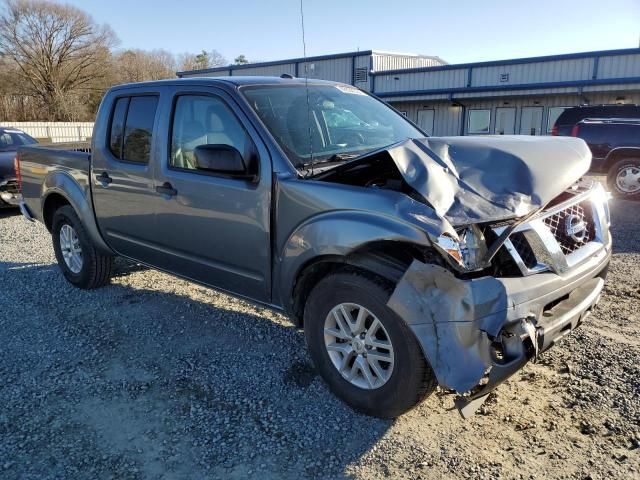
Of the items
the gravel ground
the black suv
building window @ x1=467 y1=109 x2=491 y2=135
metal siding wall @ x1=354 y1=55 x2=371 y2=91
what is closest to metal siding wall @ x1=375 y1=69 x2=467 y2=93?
metal siding wall @ x1=354 y1=55 x2=371 y2=91

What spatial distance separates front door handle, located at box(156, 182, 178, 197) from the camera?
3879 millimetres

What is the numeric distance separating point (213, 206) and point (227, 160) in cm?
41

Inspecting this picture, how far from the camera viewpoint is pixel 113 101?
15.4 feet

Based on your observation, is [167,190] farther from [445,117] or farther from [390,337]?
[445,117]

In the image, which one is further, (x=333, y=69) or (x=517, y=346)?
(x=333, y=69)

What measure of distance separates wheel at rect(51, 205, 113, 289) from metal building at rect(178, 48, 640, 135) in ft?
51.4

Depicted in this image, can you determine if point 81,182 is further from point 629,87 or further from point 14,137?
point 629,87

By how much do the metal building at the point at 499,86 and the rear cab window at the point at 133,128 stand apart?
52.5ft

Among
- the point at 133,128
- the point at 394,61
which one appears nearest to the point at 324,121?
the point at 133,128

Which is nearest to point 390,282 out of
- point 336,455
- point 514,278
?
point 514,278

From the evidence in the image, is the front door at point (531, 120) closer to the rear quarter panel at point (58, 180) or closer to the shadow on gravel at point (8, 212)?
the shadow on gravel at point (8, 212)

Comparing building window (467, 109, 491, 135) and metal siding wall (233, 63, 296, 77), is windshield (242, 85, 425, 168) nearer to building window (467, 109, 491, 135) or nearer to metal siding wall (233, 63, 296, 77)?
building window (467, 109, 491, 135)

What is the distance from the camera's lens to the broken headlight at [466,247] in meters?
2.49

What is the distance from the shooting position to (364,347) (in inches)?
116
